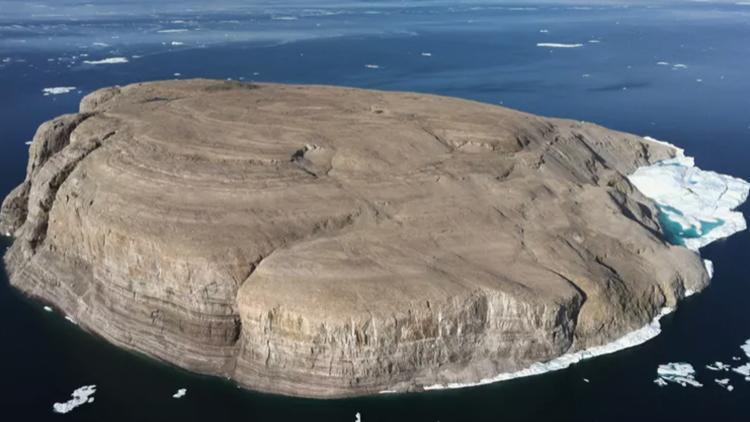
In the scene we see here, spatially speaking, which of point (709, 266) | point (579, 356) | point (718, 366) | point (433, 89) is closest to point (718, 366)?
point (718, 366)

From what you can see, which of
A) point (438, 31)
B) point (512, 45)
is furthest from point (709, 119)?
point (438, 31)

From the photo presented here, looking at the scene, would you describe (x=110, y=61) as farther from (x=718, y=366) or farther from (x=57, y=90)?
(x=718, y=366)

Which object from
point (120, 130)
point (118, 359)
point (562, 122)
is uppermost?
point (120, 130)

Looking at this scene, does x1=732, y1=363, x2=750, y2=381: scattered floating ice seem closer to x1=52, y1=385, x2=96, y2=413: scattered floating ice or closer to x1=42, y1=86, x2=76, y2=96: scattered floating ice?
x1=52, y1=385, x2=96, y2=413: scattered floating ice

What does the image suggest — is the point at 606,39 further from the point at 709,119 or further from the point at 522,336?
the point at 522,336

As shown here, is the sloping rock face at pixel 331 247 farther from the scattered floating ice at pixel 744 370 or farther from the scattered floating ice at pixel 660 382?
the scattered floating ice at pixel 744 370

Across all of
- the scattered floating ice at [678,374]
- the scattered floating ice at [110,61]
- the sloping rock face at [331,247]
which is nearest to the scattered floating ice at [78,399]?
the sloping rock face at [331,247]

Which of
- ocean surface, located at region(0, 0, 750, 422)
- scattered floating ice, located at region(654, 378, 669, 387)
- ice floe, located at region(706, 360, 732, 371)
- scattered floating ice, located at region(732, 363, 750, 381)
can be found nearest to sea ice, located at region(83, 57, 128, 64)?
ocean surface, located at region(0, 0, 750, 422)

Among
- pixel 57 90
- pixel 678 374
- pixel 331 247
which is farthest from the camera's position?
pixel 57 90
